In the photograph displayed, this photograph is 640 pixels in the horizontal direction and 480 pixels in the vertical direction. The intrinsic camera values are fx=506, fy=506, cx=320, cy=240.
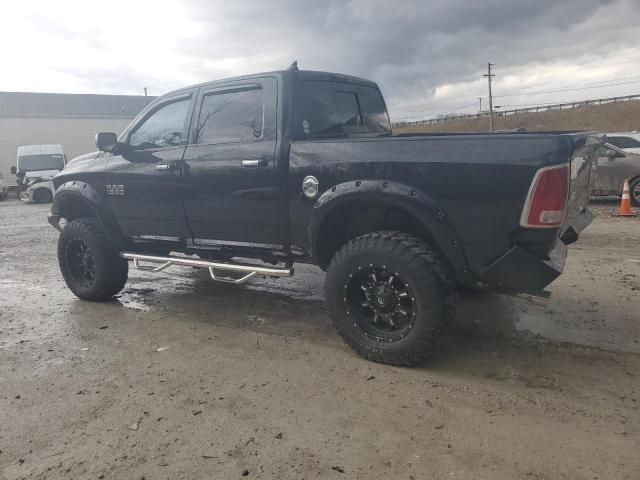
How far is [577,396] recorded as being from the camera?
306 cm

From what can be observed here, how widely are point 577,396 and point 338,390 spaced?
57.1 inches

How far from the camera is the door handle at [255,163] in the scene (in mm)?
3956

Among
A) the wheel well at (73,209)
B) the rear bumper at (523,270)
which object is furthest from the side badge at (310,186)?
the wheel well at (73,209)

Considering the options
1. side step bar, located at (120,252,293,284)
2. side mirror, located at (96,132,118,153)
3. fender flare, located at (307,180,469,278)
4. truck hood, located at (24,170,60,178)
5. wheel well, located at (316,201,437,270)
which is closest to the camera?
fender flare, located at (307,180,469,278)

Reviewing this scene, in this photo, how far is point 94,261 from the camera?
17.0ft

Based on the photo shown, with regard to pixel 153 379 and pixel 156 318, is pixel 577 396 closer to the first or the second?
pixel 153 379

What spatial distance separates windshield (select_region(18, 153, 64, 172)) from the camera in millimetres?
20984

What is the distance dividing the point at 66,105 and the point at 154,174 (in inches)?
1736

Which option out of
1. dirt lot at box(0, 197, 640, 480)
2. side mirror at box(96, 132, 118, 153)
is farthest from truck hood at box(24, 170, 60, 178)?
side mirror at box(96, 132, 118, 153)

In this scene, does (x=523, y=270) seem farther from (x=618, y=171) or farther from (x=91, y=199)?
(x=618, y=171)

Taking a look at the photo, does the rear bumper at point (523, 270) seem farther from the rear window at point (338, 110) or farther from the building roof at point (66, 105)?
the building roof at point (66, 105)

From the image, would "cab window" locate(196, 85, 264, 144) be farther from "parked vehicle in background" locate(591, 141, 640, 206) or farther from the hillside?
the hillside

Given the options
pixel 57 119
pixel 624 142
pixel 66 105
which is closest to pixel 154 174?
pixel 624 142

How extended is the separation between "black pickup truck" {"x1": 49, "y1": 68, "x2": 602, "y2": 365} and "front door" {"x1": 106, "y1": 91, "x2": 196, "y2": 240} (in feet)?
0.05
